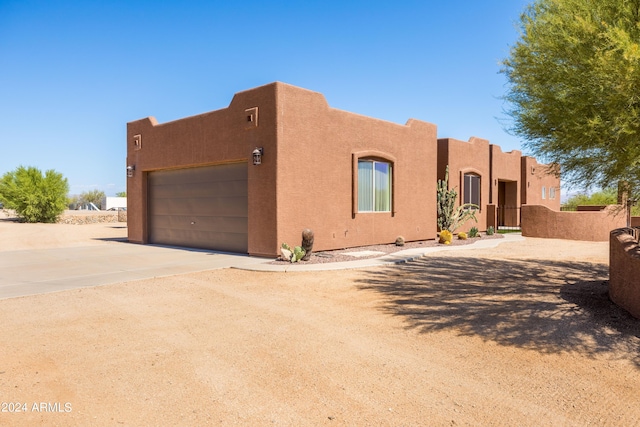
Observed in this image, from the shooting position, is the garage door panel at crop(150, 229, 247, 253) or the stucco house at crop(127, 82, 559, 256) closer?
the stucco house at crop(127, 82, 559, 256)

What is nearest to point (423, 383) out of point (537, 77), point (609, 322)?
point (609, 322)

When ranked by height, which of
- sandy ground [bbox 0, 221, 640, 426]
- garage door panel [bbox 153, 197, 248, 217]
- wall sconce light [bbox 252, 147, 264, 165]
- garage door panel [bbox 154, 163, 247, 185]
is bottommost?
sandy ground [bbox 0, 221, 640, 426]

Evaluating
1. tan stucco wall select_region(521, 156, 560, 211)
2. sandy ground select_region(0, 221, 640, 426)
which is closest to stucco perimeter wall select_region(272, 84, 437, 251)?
sandy ground select_region(0, 221, 640, 426)

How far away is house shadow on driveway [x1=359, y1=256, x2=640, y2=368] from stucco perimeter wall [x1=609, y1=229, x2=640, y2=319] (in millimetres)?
176

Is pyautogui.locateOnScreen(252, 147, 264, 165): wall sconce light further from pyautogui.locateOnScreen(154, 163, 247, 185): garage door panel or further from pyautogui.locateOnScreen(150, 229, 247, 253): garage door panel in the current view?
pyautogui.locateOnScreen(150, 229, 247, 253): garage door panel

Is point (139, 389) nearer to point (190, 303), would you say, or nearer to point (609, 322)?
point (190, 303)

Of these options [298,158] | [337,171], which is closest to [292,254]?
[298,158]

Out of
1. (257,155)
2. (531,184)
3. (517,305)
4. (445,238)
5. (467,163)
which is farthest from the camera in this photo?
(531,184)

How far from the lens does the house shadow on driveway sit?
16.9ft

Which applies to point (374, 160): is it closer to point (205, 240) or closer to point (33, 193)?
point (205, 240)

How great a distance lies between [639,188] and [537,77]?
2604 millimetres

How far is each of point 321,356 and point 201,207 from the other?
11.4 m

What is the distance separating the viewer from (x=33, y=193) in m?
31.4

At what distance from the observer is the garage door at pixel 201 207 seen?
13.7m
